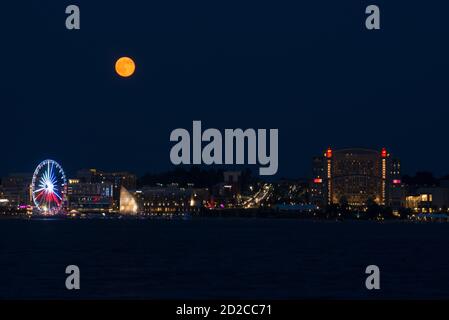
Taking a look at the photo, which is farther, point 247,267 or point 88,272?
point 247,267

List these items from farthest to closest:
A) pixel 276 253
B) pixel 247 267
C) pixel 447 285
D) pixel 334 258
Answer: pixel 276 253 < pixel 334 258 < pixel 247 267 < pixel 447 285

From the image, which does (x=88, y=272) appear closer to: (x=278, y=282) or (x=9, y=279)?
(x=9, y=279)

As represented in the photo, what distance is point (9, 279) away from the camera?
155 feet

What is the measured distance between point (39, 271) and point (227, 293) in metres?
14.5

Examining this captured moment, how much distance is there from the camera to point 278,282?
153 ft
